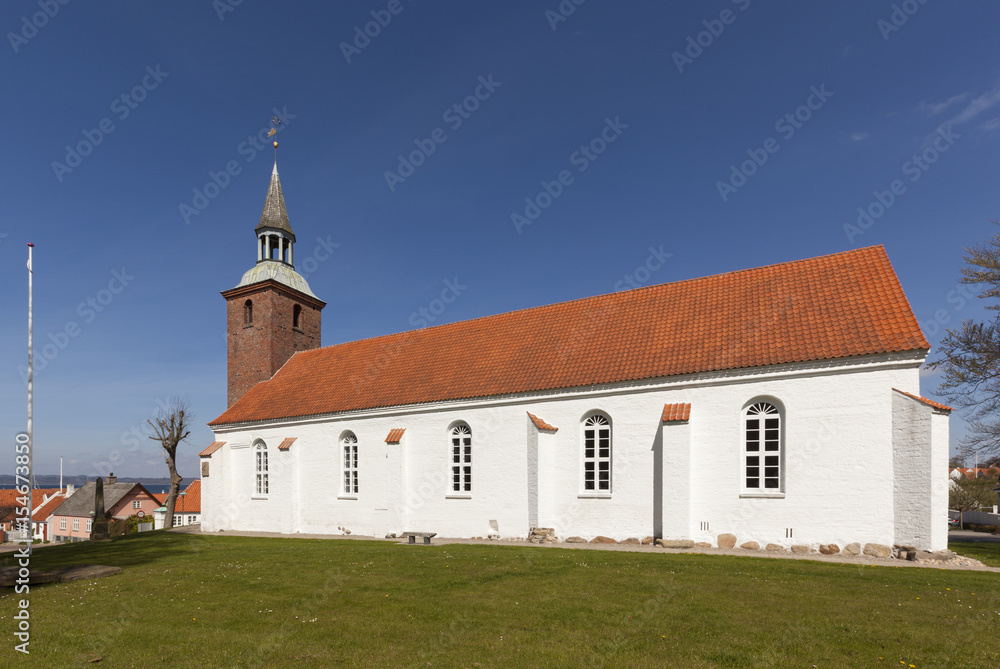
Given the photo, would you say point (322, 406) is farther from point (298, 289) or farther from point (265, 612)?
point (265, 612)

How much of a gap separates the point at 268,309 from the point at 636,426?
1985cm

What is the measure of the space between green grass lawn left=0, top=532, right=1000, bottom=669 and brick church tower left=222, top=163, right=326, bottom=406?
56.2ft

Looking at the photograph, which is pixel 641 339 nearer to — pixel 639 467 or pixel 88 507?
pixel 639 467

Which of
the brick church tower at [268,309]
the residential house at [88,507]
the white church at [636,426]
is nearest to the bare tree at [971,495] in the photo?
the white church at [636,426]

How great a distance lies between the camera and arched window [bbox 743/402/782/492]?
14523 mm

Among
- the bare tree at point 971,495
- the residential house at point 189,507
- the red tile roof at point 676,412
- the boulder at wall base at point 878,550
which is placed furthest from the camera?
the residential house at point 189,507

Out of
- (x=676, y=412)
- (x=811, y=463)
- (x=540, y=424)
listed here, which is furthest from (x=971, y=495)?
(x=540, y=424)

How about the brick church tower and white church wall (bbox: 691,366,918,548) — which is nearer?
white church wall (bbox: 691,366,918,548)

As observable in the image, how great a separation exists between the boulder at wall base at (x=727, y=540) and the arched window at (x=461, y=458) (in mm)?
8016

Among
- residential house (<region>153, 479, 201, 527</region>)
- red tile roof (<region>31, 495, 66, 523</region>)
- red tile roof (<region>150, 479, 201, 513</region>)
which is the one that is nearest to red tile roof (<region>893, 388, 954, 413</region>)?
residential house (<region>153, 479, 201, 527</region>)

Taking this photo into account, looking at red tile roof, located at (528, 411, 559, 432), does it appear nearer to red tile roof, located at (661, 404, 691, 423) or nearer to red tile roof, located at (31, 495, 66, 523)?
red tile roof, located at (661, 404, 691, 423)

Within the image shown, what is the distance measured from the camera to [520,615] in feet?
25.5

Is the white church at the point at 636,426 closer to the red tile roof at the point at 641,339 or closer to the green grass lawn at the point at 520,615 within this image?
the red tile roof at the point at 641,339

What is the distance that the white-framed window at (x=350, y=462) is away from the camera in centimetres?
2184
